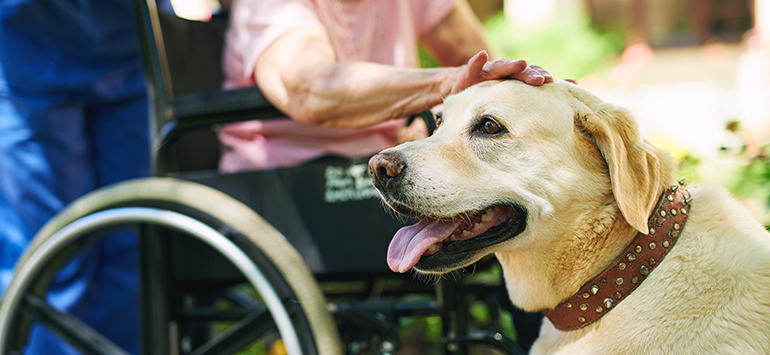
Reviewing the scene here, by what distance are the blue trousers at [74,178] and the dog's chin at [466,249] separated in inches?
65.9

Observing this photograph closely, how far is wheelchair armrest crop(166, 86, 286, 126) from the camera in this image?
1.59 meters

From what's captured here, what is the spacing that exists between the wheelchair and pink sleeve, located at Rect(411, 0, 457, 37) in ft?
3.37

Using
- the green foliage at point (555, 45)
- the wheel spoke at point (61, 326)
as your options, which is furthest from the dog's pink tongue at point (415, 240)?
the green foliage at point (555, 45)

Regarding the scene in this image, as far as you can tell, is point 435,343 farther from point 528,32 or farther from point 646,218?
point 528,32

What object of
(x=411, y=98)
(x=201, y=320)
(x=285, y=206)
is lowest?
(x=201, y=320)

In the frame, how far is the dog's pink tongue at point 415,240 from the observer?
125 centimetres

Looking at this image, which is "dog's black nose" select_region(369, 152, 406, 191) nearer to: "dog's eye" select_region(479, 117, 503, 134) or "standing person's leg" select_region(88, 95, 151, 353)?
"dog's eye" select_region(479, 117, 503, 134)

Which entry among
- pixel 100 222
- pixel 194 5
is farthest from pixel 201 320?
pixel 194 5

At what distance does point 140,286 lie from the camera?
1669 mm

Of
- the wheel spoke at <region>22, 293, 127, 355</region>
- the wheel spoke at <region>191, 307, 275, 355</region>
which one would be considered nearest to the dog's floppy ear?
the wheel spoke at <region>191, 307, 275, 355</region>

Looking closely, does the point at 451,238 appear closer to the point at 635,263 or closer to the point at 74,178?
the point at 635,263

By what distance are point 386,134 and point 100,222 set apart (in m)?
0.98

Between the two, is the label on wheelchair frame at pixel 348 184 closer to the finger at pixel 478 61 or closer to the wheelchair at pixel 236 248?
the wheelchair at pixel 236 248

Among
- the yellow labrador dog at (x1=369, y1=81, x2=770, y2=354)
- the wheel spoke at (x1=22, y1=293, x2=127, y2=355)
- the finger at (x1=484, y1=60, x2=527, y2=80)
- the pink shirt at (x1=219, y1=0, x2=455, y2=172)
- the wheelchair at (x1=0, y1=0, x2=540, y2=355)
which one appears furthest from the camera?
the pink shirt at (x1=219, y1=0, x2=455, y2=172)
